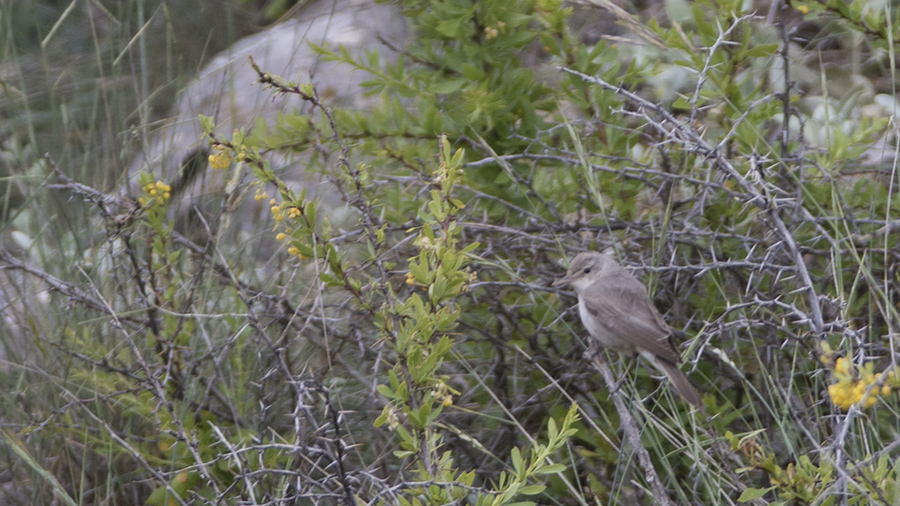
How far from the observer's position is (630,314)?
3600mm

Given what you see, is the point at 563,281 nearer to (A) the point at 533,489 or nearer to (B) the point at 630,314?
(B) the point at 630,314

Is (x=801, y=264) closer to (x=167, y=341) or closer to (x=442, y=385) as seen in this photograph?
(x=442, y=385)

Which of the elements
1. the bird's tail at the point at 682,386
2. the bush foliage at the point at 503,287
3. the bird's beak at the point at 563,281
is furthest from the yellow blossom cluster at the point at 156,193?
the bird's tail at the point at 682,386

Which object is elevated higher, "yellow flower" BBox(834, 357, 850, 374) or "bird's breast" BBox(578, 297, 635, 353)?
"yellow flower" BBox(834, 357, 850, 374)

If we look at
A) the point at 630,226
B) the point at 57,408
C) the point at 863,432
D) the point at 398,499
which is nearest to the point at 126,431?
the point at 57,408

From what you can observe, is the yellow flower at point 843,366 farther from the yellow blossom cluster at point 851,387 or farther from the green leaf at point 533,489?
the green leaf at point 533,489

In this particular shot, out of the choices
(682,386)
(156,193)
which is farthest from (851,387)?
(156,193)

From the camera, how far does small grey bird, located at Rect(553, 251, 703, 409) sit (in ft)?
11.5

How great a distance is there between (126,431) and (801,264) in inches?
99.9

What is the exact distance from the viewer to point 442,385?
7.57ft

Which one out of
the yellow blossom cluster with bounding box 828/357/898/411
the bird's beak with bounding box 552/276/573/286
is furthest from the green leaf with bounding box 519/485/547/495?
the bird's beak with bounding box 552/276/573/286

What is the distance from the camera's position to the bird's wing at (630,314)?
11.4 feet

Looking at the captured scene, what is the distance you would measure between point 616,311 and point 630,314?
72 mm

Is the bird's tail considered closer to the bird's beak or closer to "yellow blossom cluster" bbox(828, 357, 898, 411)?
the bird's beak
